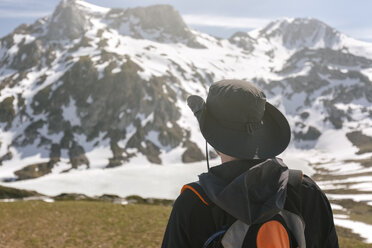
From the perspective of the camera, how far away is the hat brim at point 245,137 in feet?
10.2

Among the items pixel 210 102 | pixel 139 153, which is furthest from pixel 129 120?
pixel 210 102

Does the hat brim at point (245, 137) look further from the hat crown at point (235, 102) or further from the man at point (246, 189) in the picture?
the hat crown at point (235, 102)

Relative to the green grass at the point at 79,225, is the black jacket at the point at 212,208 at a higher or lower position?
higher

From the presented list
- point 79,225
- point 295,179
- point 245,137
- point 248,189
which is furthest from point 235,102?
point 79,225

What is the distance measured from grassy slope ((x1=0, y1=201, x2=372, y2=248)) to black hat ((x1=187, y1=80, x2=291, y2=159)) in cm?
1623

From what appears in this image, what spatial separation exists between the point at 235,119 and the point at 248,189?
728 millimetres

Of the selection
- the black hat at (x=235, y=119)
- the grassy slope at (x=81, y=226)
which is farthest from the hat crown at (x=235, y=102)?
the grassy slope at (x=81, y=226)

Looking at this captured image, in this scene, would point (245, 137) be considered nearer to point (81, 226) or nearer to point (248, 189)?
point (248, 189)

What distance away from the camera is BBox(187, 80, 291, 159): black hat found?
10.2 ft

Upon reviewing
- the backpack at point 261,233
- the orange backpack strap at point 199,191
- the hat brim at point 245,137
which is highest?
the hat brim at point 245,137

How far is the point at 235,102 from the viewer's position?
3.09 m

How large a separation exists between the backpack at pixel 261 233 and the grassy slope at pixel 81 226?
53.1 feet

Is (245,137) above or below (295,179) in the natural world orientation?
above

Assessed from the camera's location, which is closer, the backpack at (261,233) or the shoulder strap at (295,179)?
the backpack at (261,233)
